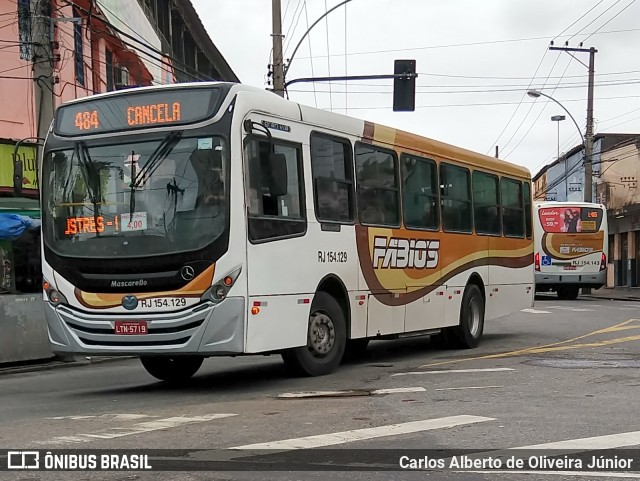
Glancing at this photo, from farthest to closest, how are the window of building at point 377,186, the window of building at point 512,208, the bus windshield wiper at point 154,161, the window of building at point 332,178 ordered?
the window of building at point 512,208 → the window of building at point 377,186 → the window of building at point 332,178 → the bus windshield wiper at point 154,161

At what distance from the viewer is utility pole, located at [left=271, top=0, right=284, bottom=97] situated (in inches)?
865

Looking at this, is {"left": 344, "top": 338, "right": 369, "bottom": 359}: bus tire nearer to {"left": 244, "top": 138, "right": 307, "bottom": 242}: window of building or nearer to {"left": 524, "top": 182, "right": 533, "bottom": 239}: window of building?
{"left": 244, "top": 138, "right": 307, "bottom": 242}: window of building

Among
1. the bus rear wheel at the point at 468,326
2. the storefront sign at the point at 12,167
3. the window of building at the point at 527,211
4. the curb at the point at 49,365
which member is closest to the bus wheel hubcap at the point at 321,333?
the curb at the point at 49,365

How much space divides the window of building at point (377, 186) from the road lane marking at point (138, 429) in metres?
4.51

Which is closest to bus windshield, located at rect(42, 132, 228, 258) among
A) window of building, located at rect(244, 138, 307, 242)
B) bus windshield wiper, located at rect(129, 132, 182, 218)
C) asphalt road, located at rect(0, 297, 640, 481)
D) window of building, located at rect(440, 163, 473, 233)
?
bus windshield wiper, located at rect(129, 132, 182, 218)

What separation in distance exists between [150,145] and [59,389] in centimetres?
364

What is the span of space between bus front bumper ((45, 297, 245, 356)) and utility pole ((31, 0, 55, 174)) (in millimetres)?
5931

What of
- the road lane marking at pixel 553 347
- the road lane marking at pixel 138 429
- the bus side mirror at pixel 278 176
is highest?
the bus side mirror at pixel 278 176

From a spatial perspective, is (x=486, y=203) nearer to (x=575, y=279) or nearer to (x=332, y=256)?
(x=332, y=256)

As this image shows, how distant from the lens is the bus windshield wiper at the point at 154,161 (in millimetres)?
9258

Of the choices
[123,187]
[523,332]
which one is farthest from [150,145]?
[523,332]

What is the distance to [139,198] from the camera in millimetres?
→ 9250

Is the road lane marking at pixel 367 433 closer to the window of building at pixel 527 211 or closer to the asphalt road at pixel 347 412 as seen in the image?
the asphalt road at pixel 347 412

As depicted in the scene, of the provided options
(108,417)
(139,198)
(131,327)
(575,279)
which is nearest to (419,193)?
(139,198)
